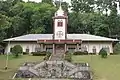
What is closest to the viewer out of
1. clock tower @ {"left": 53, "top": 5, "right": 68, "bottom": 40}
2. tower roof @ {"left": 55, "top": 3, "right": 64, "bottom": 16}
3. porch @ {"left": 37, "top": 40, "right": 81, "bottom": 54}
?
porch @ {"left": 37, "top": 40, "right": 81, "bottom": 54}

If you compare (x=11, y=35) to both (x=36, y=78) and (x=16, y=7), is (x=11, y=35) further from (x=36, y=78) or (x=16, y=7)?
(x=36, y=78)

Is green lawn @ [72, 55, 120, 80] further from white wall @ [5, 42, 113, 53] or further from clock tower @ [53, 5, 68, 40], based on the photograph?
clock tower @ [53, 5, 68, 40]

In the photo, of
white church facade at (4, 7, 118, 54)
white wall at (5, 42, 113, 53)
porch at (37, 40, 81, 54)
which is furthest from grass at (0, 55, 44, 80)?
white wall at (5, 42, 113, 53)

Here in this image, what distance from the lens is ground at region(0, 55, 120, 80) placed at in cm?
3504

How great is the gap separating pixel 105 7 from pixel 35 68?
44445mm

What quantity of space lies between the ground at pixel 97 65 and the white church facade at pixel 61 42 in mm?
7500

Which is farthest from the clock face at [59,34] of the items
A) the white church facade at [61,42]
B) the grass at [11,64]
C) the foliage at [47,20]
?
the foliage at [47,20]

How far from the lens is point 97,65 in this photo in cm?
4034

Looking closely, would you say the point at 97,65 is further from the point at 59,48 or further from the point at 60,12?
the point at 60,12

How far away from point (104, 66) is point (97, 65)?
3.32ft

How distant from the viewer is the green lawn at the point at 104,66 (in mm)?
34875

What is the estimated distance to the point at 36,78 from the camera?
114ft

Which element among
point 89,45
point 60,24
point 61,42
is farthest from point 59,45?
point 89,45

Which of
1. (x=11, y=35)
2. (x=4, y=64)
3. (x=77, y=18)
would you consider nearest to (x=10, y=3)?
(x=11, y=35)
